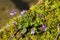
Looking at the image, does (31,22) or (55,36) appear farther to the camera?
(31,22)

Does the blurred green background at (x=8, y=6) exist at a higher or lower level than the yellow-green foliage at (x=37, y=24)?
higher

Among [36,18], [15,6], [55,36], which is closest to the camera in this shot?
[55,36]

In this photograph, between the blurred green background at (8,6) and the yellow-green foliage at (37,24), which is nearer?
the yellow-green foliage at (37,24)

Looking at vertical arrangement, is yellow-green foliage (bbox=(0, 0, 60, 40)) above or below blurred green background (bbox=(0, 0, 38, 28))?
below

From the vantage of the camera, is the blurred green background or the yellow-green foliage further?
the blurred green background

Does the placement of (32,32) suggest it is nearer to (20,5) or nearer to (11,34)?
(11,34)

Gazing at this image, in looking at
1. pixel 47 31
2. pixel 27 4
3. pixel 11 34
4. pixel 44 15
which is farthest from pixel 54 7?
pixel 27 4

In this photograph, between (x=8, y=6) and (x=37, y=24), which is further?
(x=8, y=6)

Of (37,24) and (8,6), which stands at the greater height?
(8,6)
